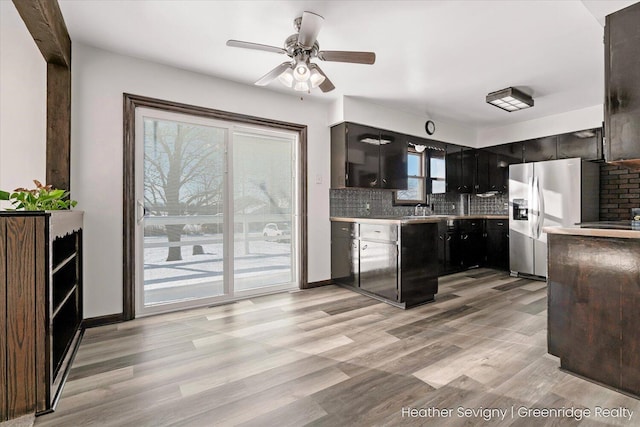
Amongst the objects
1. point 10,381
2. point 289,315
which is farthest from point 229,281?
point 10,381

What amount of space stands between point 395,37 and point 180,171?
2.51 m

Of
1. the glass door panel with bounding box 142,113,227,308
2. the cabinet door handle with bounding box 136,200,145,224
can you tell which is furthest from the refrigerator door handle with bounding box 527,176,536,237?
the cabinet door handle with bounding box 136,200,145,224

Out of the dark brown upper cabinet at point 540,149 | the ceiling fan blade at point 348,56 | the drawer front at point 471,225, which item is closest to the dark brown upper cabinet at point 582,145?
the dark brown upper cabinet at point 540,149

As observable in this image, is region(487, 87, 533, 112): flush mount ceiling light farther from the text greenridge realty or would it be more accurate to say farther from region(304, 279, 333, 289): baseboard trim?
the text greenridge realty

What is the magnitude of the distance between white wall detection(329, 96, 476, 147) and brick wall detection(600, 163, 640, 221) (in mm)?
2027

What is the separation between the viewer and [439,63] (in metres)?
3.08

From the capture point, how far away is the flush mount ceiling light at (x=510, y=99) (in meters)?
3.70

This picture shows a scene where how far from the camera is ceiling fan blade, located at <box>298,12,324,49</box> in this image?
6.38 feet

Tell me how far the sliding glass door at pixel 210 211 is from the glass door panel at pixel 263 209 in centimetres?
1

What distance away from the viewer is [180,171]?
3213 mm

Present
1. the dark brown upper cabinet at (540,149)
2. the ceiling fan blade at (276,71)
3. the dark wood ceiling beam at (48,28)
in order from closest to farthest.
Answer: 1. the dark wood ceiling beam at (48,28)
2. the ceiling fan blade at (276,71)
3. the dark brown upper cabinet at (540,149)

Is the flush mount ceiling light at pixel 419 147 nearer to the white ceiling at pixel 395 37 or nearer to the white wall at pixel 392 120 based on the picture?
the white wall at pixel 392 120

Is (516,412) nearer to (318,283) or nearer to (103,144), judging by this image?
(318,283)

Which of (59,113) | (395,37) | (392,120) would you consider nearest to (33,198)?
(59,113)
